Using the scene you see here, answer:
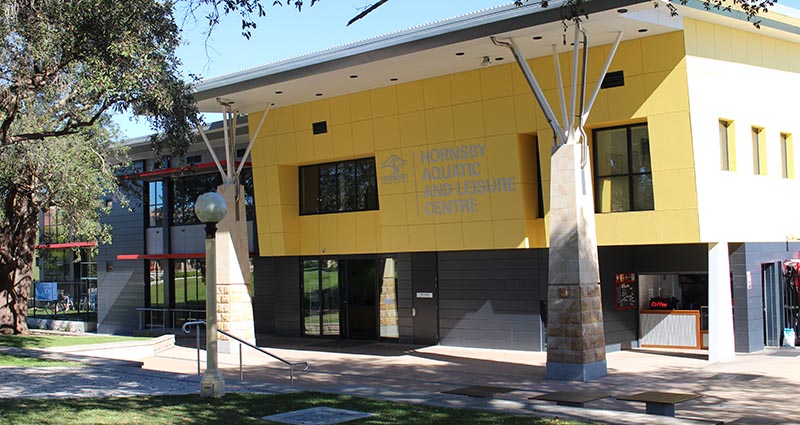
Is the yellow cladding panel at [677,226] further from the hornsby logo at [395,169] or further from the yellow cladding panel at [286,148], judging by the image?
the yellow cladding panel at [286,148]

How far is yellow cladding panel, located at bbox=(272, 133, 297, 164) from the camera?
80.7 feet

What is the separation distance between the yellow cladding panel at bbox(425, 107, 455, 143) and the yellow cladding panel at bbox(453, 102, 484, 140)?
154mm

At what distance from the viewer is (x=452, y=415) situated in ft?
37.6

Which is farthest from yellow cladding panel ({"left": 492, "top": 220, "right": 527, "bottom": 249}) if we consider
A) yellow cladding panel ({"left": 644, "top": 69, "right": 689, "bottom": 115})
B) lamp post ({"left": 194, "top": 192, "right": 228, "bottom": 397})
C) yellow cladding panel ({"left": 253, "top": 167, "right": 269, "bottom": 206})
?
lamp post ({"left": 194, "top": 192, "right": 228, "bottom": 397})

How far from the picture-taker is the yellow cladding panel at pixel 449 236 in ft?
69.1

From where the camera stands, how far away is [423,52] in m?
18.5

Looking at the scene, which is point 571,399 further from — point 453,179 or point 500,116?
point 453,179

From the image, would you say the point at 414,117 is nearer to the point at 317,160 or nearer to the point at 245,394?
the point at 317,160

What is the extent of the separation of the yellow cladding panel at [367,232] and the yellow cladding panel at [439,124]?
3.36 m

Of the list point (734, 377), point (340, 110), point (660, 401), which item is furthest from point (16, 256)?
point (660, 401)

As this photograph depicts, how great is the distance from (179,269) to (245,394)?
17.9 m

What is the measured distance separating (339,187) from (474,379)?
382 inches

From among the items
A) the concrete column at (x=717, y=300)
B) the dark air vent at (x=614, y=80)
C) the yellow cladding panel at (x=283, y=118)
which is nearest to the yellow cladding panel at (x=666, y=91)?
the dark air vent at (x=614, y=80)

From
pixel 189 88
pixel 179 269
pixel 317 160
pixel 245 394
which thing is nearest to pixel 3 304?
pixel 179 269
